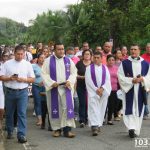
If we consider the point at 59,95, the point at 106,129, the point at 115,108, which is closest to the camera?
the point at 59,95

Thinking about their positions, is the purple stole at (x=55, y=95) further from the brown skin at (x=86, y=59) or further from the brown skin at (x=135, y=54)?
the brown skin at (x=135, y=54)

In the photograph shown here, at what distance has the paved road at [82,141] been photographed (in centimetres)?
870

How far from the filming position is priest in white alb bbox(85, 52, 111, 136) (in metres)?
10.2

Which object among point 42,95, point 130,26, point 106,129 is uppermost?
point 130,26

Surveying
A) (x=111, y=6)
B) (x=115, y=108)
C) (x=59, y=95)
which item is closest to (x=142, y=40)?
(x=111, y=6)

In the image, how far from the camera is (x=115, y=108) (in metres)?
11.9

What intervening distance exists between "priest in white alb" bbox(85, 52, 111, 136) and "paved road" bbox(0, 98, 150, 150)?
38 centimetres

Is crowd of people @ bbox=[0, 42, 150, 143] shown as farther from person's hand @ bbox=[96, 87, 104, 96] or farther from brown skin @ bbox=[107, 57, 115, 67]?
brown skin @ bbox=[107, 57, 115, 67]

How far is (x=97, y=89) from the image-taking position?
33.7 feet

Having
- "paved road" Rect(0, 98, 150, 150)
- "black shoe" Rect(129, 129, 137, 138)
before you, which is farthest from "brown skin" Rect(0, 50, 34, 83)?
"black shoe" Rect(129, 129, 137, 138)

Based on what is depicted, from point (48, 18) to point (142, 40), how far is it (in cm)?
2853

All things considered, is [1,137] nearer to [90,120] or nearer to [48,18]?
[90,120]

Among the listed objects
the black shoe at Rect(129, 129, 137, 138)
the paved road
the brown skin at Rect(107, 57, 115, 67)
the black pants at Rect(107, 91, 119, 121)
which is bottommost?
the paved road

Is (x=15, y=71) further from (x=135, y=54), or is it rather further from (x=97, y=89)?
(x=135, y=54)
